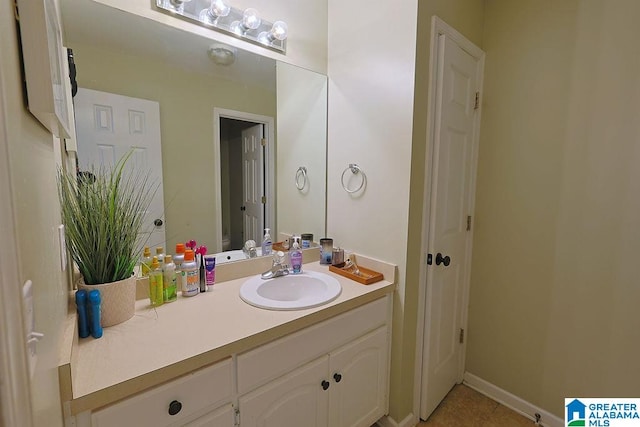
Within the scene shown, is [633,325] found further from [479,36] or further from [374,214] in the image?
[479,36]

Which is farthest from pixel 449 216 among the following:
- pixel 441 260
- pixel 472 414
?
pixel 472 414

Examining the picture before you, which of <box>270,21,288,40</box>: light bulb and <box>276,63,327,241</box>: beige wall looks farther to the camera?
<box>276,63,327,241</box>: beige wall

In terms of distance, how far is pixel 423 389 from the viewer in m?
1.58

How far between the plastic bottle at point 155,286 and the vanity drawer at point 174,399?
38cm

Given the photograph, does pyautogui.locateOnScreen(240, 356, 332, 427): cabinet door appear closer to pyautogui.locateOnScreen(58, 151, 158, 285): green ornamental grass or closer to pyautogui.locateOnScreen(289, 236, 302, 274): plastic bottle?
pyautogui.locateOnScreen(289, 236, 302, 274): plastic bottle

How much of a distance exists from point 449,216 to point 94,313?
62.6 inches

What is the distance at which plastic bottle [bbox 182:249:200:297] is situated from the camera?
47.4 inches

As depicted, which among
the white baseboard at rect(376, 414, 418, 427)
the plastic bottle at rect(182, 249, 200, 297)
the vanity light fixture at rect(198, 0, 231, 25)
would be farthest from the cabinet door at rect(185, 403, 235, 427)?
the vanity light fixture at rect(198, 0, 231, 25)

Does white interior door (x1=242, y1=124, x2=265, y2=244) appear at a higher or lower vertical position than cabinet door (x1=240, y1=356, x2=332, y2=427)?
higher

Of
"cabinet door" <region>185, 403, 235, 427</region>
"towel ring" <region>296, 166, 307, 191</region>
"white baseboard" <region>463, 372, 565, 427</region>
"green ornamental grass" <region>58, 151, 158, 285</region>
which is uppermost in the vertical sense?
"towel ring" <region>296, 166, 307, 191</region>

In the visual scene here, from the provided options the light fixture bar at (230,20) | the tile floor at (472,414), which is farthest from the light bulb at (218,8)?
the tile floor at (472,414)

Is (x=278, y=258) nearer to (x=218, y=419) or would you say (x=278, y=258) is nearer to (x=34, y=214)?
(x=218, y=419)

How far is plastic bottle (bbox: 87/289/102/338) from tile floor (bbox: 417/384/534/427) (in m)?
1.59

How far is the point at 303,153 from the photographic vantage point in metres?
1.81
